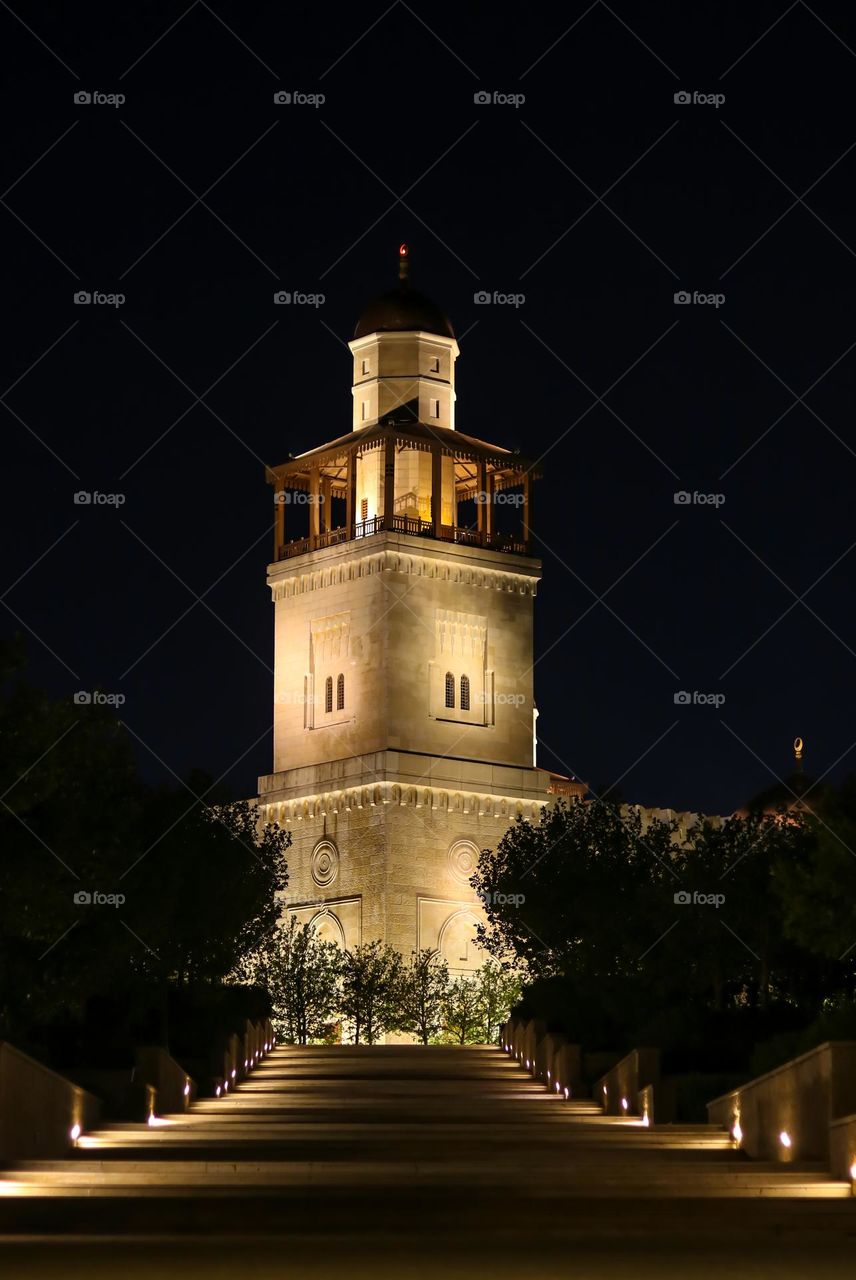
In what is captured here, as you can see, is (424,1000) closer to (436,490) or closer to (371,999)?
(371,999)

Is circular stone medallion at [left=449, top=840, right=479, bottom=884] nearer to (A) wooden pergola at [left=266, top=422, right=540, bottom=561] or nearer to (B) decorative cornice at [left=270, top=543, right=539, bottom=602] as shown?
(B) decorative cornice at [left=270, top=543, right=539, bottom=602]

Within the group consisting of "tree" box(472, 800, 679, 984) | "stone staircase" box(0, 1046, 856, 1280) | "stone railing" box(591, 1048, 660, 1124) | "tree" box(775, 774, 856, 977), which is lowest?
"stone staircase" box(0, 1046, 856, 1280)

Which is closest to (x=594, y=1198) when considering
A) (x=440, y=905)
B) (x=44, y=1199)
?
(x=44, y=1199)

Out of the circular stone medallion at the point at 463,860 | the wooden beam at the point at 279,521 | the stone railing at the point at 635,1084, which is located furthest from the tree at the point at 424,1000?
the stone railing at the point at 635,1084

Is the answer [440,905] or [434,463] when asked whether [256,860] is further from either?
[434,463]

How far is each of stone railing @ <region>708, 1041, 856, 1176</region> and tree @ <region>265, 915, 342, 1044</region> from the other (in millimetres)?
34152

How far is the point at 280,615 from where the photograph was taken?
236 ft

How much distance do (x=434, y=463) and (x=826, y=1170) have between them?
49775mm

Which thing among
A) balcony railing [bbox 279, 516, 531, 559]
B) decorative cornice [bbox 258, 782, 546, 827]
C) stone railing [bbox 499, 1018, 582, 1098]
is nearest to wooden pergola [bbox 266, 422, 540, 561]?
balcony railing [bbox 279, 516, 531, 559]

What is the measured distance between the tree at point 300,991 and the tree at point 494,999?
3.89 meters

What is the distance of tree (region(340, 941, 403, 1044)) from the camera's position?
5975 centimetres

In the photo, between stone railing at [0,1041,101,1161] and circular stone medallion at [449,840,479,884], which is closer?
stone railing at [0,1041,101,1161]

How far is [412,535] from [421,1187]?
4868 centimetres

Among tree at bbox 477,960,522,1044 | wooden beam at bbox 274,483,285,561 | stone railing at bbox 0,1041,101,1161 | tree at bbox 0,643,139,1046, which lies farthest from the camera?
wooden beam at bbox 274,483,285,561
